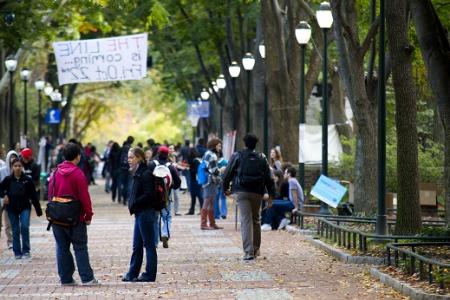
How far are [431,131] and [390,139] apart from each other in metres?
6.43

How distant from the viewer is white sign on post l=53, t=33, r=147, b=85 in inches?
1145

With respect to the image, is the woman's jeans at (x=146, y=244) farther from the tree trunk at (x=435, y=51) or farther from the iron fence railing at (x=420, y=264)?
the tree trunk at (x=435, y=51)

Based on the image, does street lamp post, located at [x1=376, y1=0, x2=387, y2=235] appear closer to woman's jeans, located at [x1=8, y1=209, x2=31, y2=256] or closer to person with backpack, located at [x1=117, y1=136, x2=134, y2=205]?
woman's jeans, located at [x1=8, y1=209, x2=31, y2=256]

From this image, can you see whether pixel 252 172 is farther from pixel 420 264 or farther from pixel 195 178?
pixel 195 178

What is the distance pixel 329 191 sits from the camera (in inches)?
915

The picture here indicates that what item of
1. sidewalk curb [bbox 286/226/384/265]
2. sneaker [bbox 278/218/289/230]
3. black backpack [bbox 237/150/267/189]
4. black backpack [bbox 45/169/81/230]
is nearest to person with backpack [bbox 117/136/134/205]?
sneaker [bbox 278/218/289/230]

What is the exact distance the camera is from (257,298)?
13.4 metres

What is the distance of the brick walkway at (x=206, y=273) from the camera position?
13.9m

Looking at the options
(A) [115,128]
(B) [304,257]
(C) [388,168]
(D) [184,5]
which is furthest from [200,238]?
(A) [115,128]

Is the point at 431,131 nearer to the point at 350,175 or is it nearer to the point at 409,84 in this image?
the point at 350,175

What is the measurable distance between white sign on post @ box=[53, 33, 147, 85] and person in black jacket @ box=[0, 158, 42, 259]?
10013 millimetres

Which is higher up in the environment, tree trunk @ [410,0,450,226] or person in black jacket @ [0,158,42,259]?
tree trunk @ [410,0,450,226]

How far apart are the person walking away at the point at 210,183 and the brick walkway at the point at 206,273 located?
1.72 metres

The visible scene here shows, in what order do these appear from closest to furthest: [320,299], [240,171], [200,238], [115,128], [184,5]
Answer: [320,299] < [240,171] < [200,238] < [184,5] < [115,128]
